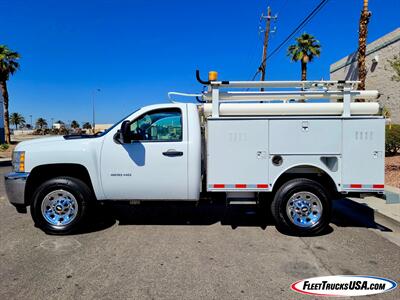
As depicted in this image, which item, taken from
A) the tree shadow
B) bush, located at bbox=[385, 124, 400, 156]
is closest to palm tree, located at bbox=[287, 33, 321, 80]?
bush, located at bbox=[385, 124, 400, 156]

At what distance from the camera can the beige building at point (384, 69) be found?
2000cm

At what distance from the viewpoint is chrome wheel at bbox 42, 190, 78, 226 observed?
18.0 feet

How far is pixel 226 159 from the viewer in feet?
17.7

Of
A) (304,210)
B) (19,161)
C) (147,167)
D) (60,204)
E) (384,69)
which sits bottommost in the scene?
(304,210)

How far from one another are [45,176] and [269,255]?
3.74m

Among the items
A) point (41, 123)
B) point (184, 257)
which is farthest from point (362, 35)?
point (41, 123)

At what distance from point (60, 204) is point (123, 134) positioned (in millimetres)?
1554

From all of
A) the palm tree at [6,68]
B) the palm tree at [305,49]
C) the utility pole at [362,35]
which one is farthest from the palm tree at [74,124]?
the utility pole at [362,35]

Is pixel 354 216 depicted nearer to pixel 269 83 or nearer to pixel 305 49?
pixel 269 83

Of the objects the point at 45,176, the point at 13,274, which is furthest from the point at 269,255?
the point at 45,176

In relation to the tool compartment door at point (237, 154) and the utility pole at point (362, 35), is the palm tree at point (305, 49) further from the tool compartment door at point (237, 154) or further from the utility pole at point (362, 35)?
the tool compartment door at point (237, 154)

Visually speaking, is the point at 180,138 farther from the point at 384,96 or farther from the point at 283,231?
the point at 384,96

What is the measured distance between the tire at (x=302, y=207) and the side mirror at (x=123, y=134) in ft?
8.21

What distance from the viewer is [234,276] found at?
4.02 meters
